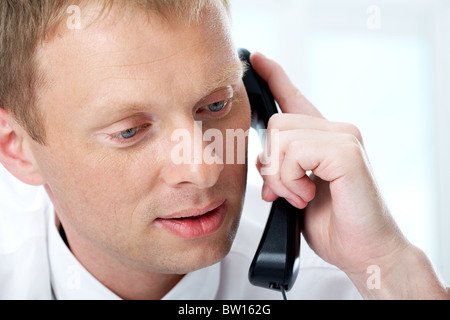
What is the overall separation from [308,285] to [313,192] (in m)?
0.45

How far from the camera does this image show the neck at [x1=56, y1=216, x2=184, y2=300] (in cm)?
135

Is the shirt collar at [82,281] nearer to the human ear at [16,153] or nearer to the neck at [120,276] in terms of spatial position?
the neck at [120,276]

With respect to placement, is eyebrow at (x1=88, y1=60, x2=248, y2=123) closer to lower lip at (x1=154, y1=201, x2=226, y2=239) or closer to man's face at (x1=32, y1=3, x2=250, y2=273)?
man's face at (x1=32, y1=3, x2=250, y2=273)

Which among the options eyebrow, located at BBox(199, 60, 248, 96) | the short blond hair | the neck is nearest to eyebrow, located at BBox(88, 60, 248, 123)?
eyebrow, located at BBox(199, 60, 248, 96)

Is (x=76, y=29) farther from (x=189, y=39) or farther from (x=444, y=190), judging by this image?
(x=444, y=190)

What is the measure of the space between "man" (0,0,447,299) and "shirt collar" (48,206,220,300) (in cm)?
23

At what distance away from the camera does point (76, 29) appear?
1.01 m

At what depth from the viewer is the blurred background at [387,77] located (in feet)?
10.8

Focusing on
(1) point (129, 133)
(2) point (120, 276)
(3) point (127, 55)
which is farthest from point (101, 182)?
(2) point (120, 276)

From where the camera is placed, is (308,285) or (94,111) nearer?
(94,111)

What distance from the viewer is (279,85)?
1.42 m

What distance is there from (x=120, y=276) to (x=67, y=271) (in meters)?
0.15
